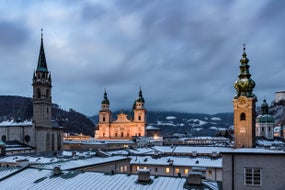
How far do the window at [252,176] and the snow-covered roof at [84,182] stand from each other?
15.7ft

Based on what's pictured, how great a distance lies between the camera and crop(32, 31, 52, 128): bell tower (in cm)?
9912

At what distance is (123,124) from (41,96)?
7455 centimetres

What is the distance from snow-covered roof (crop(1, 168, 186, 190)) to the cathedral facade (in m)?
71.0

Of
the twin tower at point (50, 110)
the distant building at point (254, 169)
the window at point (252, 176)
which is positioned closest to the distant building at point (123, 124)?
the twin tower at point (50, 110)

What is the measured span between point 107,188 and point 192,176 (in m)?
6.56

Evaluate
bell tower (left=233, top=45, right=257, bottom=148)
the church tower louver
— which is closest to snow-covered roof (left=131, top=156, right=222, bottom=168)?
bell tower (left=233, top=45, right=257, bottom=148)

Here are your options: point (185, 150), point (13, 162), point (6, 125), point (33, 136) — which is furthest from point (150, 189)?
point (6, 125)

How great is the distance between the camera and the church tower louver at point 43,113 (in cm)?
9716

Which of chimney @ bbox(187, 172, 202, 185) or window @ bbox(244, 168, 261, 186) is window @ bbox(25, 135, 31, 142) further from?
window @ bbox(244, 168, 261, 186)

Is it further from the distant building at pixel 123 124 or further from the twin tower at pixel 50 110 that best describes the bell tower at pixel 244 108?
the distant building at pixel 123 124

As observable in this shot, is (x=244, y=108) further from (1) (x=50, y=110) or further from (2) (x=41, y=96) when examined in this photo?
(2) (x=41, y=96)

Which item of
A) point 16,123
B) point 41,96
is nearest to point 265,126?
point 41,96

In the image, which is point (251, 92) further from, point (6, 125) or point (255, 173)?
point (6, 125)

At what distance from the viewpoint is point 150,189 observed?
23.7 m
